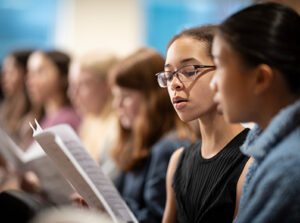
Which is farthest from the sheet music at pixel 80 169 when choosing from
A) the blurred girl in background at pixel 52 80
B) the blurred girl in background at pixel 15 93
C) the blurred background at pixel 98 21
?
the blurred background at pixel 98 21

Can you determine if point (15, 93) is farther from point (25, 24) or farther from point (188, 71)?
point (188, 71)

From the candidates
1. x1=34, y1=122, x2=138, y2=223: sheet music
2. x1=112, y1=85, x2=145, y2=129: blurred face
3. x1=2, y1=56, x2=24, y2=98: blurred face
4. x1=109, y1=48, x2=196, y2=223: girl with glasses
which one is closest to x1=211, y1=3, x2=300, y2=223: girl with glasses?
x1=34, y1=122, x2=138, y2=223: sheet music

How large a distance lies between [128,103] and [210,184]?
31.1 inches

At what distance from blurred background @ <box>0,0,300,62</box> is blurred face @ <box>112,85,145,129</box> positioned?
3.16 metres

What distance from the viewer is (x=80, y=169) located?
2.95 ft

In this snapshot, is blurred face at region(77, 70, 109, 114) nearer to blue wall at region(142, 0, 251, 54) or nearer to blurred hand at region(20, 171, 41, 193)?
blurred hand at region(20, 171, 41, 193)

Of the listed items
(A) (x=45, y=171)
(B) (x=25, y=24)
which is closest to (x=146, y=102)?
(A) (x=45, y=171)

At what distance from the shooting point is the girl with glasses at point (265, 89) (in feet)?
2.39

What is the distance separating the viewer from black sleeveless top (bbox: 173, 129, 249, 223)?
0.95 m

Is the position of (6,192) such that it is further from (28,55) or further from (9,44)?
(9,44)

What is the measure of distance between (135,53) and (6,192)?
897 mm

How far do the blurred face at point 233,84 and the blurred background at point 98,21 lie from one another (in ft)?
13.4

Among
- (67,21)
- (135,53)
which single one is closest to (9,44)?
(67,21)

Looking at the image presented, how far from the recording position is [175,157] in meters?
1.19
